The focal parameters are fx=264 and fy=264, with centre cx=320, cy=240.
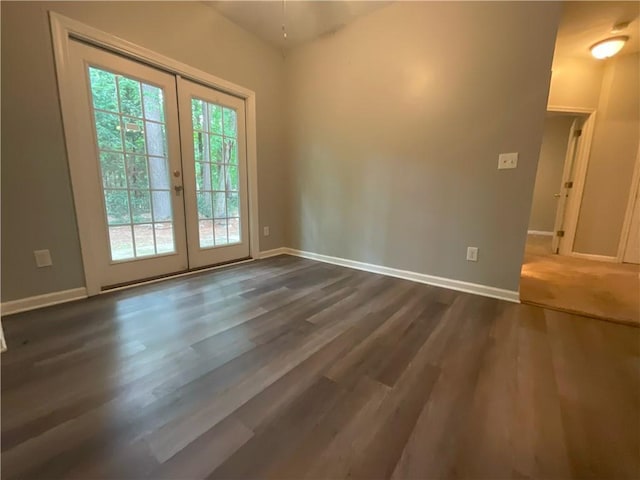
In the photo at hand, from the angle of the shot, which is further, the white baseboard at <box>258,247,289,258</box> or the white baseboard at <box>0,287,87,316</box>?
the white baseboard at <box>258,247,289,258</box>

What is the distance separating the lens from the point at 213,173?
9.48ft

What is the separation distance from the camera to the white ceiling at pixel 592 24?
2330mm

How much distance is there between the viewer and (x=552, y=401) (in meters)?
1.13

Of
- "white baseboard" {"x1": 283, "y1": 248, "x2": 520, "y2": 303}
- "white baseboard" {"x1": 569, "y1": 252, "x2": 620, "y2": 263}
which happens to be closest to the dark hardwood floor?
"white baseboard" {"x1": 283, "y1": 248, "x2": 520, "y2": 303}

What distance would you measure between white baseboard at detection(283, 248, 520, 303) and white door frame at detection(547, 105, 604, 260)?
2.55 m

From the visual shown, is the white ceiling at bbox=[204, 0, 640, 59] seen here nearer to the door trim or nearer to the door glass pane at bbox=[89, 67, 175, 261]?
the door trim

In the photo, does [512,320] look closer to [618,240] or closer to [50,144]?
[618,240]

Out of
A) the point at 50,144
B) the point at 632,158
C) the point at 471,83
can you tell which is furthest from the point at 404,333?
the point at 632,158

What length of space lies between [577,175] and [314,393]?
4.68 m

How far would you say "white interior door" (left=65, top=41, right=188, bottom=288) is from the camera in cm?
198

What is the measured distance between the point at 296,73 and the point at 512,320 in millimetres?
3424

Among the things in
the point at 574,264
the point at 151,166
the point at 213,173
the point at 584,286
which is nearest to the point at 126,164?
the point at 151,166

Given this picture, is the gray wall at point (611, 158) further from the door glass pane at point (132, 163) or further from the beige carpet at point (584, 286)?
the door glass pane at point (132, 163)

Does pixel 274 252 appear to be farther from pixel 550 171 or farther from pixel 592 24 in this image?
pixel 550 171
